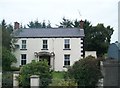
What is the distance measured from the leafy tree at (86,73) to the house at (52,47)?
17.3m

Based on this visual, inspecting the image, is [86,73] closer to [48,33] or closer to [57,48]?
[57,48]

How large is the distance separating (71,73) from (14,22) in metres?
23.3

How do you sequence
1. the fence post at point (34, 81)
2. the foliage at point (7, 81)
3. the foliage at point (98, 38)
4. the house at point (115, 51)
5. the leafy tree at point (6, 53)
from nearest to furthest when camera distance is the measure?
1. the fence post at point (34, 81)
2. the foliage at point (7, 81)
3. the house at point (115, 51)
4. the leafy tree at point (6, 53)
5. the foliage at point (98, 38)

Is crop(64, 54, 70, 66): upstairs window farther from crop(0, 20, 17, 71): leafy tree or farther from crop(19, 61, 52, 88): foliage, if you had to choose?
crop(19, 61, 52, 88): foliage

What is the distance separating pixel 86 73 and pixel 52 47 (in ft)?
62.3

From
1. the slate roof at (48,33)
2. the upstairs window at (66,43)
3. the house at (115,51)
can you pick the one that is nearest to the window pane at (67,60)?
the upstairs window at (66,43)

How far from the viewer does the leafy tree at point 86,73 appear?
2161 centimetres

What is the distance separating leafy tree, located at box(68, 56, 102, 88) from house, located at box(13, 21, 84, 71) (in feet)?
56.8

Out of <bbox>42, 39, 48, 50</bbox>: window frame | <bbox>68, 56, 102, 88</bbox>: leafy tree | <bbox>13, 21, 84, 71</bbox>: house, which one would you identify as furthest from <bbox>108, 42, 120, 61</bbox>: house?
<bbox>42, 39, 48, 50</bbox>: window frame

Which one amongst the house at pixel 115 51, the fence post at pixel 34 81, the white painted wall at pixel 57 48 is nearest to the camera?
the fence post at pixel 34 81

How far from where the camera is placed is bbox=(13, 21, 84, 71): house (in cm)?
4038

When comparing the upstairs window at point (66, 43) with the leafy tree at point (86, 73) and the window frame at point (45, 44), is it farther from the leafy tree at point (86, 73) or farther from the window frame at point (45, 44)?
the leafy tree at point (86, 73)

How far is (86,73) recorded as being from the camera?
864 inches

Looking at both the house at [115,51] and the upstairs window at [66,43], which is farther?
the upstairs window at [66,43]
